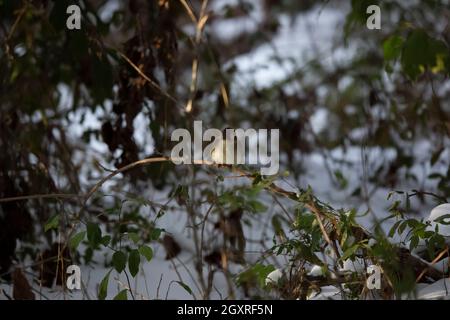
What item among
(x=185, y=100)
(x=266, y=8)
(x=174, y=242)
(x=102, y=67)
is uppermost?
(x=266, y=8)

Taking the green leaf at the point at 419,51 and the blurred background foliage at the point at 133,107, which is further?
the blurred background foliage at the point at 133,107

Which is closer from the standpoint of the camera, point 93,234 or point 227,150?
Result: point 93,234

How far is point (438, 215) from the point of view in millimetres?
2088

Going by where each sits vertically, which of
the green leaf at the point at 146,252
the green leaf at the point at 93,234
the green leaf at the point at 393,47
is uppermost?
the green leaf at the point at 393,47

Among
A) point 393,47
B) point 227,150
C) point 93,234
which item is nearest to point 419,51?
point 393,47

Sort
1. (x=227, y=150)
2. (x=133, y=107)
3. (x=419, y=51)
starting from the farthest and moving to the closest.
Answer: (x=133, y=107), (x=227, y=150), (x=419, y=51)

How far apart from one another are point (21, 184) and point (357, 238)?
1391 mm

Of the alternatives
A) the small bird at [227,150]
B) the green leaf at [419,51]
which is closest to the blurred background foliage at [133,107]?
the green leaf at [419,51]

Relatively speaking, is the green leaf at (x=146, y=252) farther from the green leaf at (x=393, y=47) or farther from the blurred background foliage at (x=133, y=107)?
the green leaf at (x=393, y=47)

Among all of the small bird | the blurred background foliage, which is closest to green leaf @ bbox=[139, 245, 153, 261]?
the blurred background foliage

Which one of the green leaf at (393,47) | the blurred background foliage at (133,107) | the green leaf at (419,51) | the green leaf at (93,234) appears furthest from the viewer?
the blurred background foliage at (133,107)

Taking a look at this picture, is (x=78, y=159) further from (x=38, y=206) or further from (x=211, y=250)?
(x=211, y=250)

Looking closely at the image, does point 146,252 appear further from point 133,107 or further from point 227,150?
point 133,107
